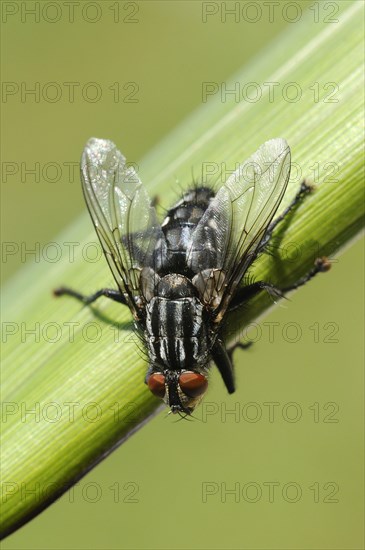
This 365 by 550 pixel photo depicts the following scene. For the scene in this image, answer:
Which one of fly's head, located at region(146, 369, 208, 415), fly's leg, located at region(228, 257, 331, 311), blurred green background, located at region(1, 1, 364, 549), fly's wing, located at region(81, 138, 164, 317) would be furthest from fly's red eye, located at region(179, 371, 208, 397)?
blurred green background, located at region(1, 1, 364, 549)

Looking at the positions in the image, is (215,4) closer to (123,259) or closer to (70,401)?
(123,259)

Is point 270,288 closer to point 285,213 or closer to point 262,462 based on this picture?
→ point 285,213

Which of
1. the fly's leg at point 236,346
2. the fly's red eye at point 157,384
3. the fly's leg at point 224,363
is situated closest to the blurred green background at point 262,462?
the fly's leg at point 236,346

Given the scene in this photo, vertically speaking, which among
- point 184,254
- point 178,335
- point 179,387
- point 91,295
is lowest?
point 179,387

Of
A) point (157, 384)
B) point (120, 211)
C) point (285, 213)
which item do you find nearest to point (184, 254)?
point (120, 211)

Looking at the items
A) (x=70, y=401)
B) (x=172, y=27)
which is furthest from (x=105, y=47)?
(x=70, y=401)

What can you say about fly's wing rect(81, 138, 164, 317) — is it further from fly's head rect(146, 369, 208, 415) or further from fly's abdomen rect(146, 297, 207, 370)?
fly's head rect(146, 369, 208, 415)

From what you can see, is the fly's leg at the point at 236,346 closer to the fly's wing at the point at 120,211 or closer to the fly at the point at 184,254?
the fly at the point at 184,254

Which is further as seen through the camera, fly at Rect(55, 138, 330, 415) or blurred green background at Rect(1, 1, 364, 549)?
blurred green background at Rect(1, 1, 364, 549)
